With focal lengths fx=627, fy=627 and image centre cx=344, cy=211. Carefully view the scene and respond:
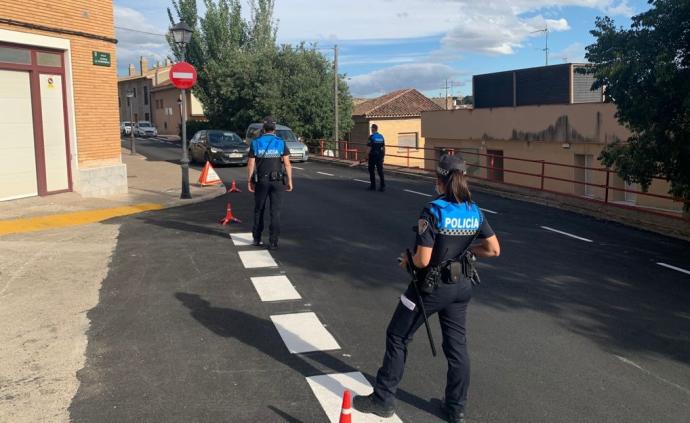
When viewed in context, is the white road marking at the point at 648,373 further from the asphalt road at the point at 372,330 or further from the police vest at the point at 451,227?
the police vest at the point at 451,227

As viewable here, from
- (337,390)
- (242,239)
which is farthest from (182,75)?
(337,390)

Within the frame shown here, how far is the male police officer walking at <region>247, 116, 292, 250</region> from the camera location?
9.04 meters

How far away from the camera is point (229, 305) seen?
6.62 meters

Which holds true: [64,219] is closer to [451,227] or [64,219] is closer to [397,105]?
[451,227]

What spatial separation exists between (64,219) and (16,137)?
2564mm

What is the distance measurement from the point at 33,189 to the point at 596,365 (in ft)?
40.4

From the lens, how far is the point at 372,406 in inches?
166

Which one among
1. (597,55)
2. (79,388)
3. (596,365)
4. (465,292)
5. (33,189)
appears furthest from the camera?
Answer: (33,189)

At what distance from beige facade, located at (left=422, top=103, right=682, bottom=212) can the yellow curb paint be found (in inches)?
469

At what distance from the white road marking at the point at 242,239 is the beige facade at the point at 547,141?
12714mm

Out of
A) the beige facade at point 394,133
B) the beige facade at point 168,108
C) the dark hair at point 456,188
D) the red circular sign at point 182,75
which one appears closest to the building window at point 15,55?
the red circular sign at point 182,75

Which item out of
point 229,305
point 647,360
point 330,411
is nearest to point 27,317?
point 229,305

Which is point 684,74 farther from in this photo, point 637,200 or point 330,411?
point 637,200

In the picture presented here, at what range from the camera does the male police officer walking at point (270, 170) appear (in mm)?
9039
